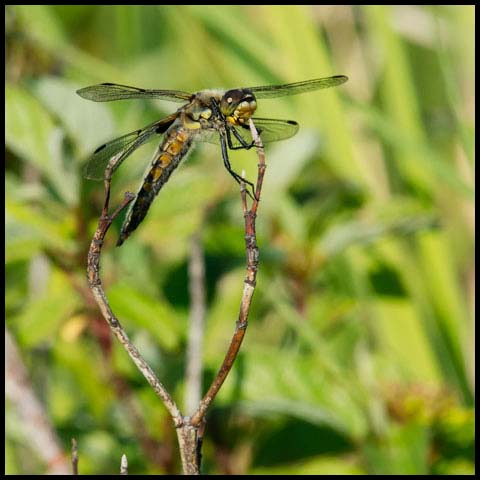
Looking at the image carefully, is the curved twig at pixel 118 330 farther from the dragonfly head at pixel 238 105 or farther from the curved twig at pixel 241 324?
the dragonfly head at pixel 238 105

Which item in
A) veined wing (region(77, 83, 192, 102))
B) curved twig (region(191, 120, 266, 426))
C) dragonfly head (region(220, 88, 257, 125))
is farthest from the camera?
veined wing (region(77, 83, 192, 102))

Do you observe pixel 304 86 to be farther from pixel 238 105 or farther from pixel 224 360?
pixel 224 360

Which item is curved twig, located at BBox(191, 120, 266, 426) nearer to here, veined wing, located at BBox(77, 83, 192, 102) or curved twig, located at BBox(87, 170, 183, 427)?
curved twig, located at BBox(87, 170, 183, 427)

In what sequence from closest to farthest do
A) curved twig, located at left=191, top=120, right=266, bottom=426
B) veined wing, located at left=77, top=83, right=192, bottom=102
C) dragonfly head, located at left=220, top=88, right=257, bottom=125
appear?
1. curved twig, located at left=191, top=120, right=266, bottom=426
2. dragonfly head, located at left=220, top=88, right=257, bottom=125
3. veined wing, located at left=77, top=83, right=192, bottom=102

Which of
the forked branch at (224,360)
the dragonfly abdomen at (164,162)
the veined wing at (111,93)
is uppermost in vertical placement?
the veined wing at (111,93)

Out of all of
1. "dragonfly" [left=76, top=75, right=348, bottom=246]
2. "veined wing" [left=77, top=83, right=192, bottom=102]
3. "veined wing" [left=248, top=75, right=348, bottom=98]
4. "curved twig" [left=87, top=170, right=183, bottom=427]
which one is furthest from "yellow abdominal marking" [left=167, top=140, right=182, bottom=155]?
"curved twig" [left=87, top=170, right=183, bottom=427]

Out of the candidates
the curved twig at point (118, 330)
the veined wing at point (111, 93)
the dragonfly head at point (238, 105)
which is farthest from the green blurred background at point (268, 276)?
the curved twig at point (118, 330)

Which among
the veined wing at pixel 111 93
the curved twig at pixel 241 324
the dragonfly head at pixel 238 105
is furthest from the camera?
the veined wing at pixel 111 93

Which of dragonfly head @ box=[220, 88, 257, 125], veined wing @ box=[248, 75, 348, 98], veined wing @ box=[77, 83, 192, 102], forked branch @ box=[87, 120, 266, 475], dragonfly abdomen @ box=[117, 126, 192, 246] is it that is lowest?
forked branch @ box=[87, 120, 266, 475]
